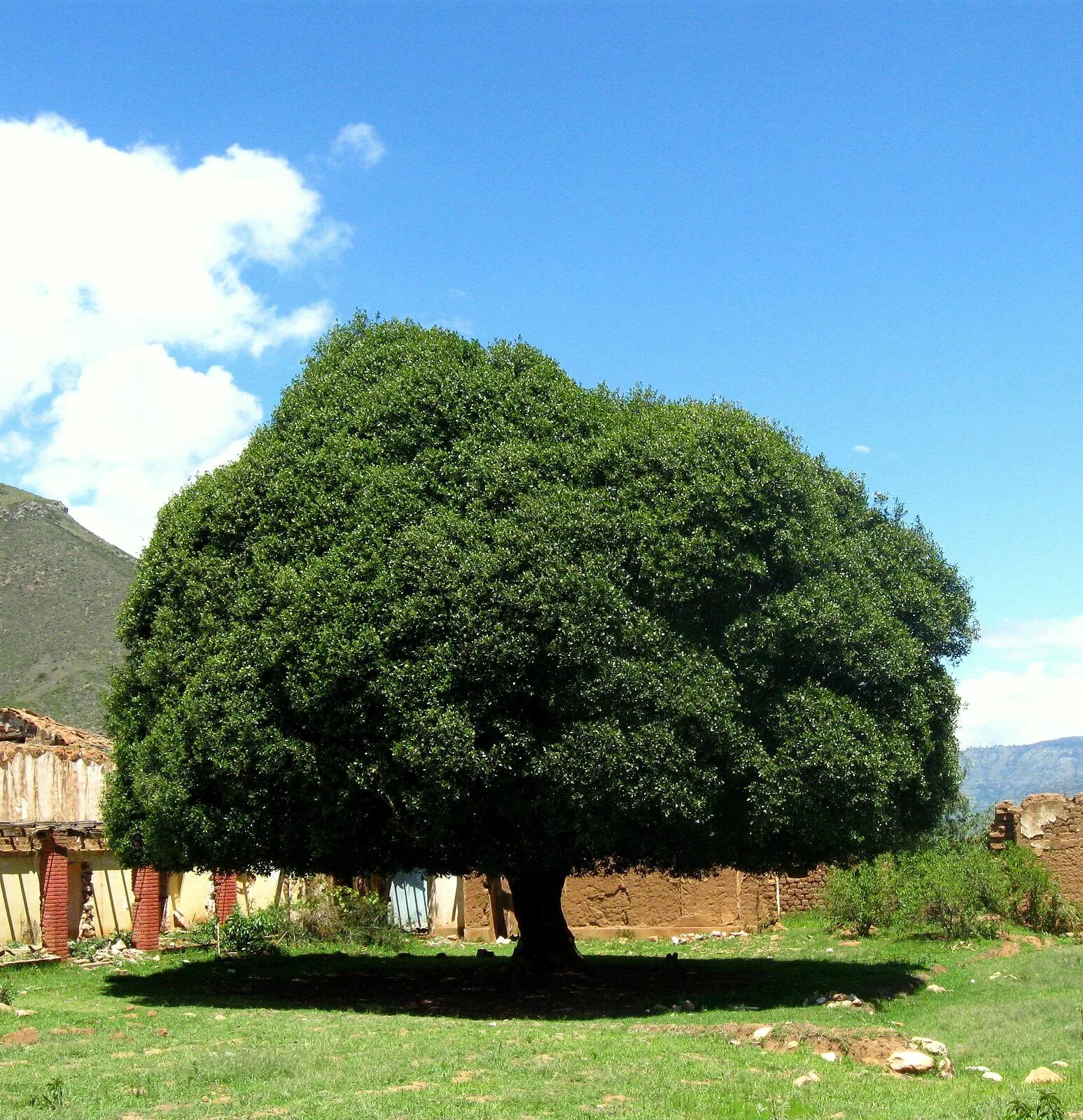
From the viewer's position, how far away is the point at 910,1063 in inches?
455

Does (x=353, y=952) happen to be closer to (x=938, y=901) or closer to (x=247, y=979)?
(x=247, y=979)

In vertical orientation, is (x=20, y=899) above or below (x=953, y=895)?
above

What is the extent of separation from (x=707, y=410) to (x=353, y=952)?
14873mm

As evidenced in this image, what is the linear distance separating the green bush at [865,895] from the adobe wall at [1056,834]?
3.22 metres

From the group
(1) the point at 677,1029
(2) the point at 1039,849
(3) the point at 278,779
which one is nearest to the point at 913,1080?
(1) the point at 677,1029

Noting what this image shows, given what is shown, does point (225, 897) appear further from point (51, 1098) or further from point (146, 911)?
point (51, 1098)

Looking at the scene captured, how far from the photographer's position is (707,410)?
1884cm

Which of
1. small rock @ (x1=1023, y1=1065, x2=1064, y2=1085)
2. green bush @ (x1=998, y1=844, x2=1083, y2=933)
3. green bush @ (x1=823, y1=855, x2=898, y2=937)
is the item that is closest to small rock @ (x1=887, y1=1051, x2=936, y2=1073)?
small rock @ (x1=1023, y1=1065, x2=1064, y2=1085)

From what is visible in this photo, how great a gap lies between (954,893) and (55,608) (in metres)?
56.6

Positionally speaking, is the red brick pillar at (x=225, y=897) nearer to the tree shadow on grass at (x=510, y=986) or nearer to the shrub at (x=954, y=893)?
the tree shadow on grass at (x=510, y=986)

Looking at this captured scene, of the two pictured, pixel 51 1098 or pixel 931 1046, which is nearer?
pixel 51 1098

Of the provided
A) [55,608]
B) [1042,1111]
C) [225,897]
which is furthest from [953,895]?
[55,608]

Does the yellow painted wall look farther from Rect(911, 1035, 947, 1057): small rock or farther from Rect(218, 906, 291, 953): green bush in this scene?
Rect(911, 1035, 947, 1057): small rock

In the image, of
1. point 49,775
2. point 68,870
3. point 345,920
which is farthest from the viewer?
point 345,920
